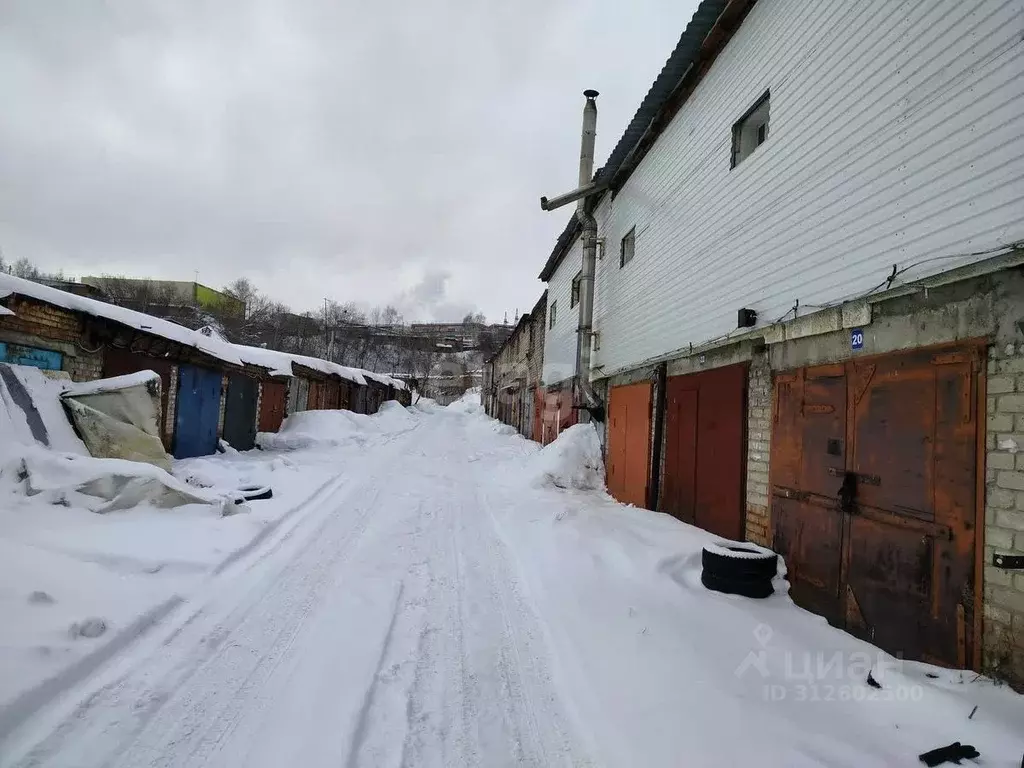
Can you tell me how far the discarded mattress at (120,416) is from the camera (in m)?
7.13

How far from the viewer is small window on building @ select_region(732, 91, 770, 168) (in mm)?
6371

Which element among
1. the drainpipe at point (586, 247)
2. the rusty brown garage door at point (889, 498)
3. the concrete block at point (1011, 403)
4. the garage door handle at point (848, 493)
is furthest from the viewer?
the drainpipe at point (586, 247)

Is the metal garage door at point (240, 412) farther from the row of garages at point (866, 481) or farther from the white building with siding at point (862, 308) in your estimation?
the row of garages at point (866, 481)

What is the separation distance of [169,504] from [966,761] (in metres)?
7.35

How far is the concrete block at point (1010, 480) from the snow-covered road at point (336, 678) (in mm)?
3102

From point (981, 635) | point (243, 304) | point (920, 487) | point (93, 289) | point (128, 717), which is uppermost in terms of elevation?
point (243, 304)

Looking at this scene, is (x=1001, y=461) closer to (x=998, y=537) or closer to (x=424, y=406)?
(x=998, y=537)

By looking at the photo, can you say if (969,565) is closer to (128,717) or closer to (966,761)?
(966,761)

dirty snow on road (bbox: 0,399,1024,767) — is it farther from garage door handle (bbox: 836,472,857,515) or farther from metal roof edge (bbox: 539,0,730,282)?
metal roof edge (bbox: 539,0,730,282)

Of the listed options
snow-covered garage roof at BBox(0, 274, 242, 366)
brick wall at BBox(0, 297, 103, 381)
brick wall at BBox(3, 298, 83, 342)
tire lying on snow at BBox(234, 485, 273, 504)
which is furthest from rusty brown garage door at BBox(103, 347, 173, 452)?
tire lying on snow at BBox(234, 485, 273, 504)

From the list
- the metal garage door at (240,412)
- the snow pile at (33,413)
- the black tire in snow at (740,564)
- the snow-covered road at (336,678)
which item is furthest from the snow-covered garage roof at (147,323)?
the black tire in snow at (740,564)

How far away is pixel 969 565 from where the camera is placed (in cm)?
324

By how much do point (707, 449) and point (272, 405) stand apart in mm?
14672

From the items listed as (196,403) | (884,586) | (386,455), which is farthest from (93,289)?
(884,586)
